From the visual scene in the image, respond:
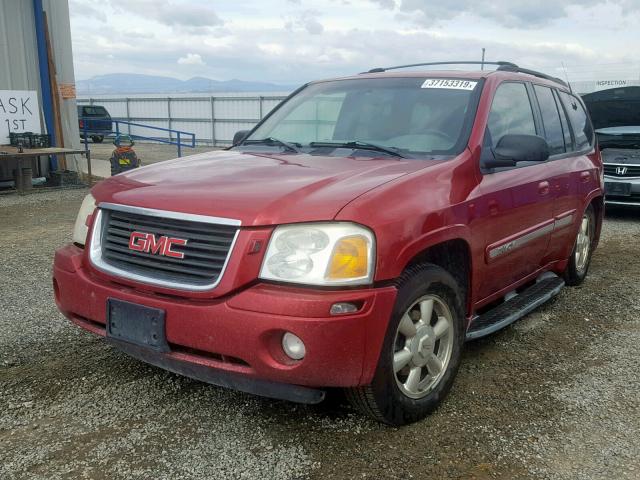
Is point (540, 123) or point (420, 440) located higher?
point (540, 123)

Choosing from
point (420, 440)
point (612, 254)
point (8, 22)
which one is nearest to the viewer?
point (420, 440)

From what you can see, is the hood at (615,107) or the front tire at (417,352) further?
the hood at (615,107)

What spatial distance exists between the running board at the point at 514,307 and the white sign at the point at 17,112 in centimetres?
958

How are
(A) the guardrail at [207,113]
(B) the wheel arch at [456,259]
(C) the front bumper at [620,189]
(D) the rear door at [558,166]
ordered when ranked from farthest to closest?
1. (A) the guardrail at [207,113]
2. (C) the front bumper at [620,189]
3. (D) the rear door at [558,166]
4. (B) the wheel arch at [456,259]

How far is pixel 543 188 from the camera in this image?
3.98 m

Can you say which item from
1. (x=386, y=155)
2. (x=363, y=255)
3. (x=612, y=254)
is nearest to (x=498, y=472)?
(x=363, y=255)

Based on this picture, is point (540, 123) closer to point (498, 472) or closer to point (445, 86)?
point (445, 86)

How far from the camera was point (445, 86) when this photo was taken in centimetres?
375

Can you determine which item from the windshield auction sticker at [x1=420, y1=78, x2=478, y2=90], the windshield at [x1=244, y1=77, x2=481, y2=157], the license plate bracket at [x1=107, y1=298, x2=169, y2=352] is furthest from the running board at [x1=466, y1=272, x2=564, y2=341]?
the license plate bracket at [x1=107, y1=298, x2=169, y2=352]

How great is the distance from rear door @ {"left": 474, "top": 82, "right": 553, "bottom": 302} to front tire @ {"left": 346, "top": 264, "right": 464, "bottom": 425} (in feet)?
1.50

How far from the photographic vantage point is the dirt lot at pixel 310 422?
259 cm

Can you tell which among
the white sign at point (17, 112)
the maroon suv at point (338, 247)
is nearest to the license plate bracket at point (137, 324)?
the maroon suv at point (338, 247)

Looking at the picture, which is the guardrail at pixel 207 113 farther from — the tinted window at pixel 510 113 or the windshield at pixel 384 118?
the tinted window at pixel 510 113

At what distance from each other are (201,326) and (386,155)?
1478 millimetres
